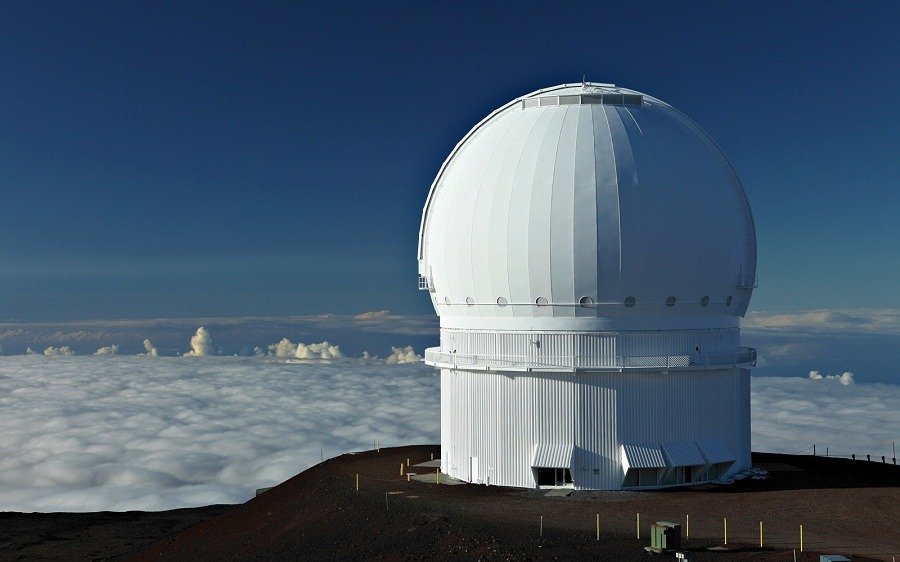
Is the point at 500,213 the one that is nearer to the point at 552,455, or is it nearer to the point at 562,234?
the point at 562,234

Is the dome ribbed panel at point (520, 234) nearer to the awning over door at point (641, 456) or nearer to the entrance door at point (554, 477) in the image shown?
the entrance door at point (554, 477)

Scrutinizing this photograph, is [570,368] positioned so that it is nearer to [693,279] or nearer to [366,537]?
[693,279]

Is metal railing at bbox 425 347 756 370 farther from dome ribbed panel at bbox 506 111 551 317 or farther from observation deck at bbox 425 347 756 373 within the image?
dome ribbed panel at bbox 506 111 551 317

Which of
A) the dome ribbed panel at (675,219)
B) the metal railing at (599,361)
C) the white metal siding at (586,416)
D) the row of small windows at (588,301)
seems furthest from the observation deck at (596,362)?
the dome ribbed panel at (675,219)

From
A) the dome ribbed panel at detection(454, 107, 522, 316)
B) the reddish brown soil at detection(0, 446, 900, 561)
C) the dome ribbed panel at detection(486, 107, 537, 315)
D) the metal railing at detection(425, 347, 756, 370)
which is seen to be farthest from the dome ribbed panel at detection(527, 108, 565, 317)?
the reddish brown soil at detection(0, 446, 900, 561)

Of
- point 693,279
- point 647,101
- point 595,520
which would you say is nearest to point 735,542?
point 595,520
